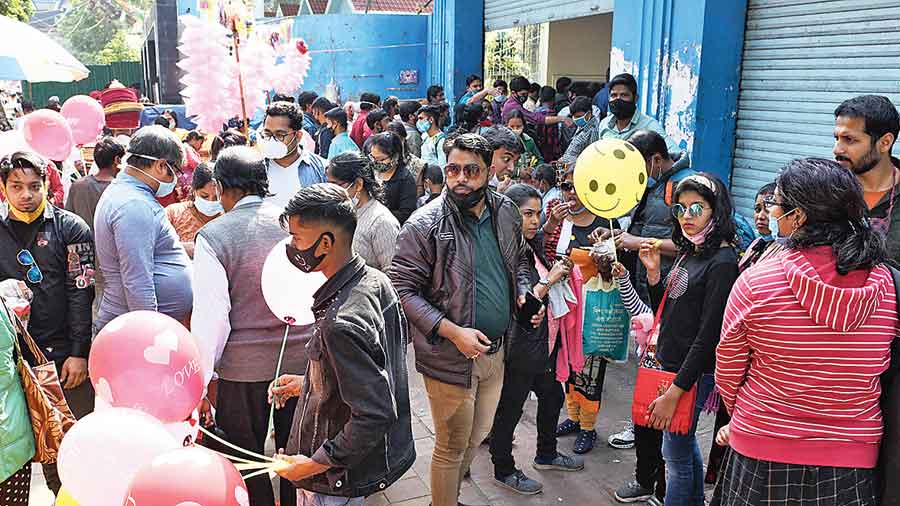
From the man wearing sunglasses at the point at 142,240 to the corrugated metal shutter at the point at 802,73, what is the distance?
438cm

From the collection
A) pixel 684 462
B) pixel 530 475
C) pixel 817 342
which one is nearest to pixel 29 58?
pixel 530 475

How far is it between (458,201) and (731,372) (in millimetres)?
1368

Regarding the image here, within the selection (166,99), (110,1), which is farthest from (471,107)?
(110,1)

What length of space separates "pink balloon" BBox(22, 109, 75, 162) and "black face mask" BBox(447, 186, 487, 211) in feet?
14.7

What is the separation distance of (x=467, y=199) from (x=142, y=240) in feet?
5.18

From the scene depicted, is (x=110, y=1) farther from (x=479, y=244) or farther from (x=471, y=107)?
(x=479, y=244)

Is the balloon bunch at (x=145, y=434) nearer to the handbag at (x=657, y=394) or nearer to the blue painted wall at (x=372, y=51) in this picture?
the handbag at (x=657, y=394)

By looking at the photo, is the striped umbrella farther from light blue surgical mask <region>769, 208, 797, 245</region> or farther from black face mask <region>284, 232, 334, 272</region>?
light blue surgical mask <region>769, 208, 797, 245</region>

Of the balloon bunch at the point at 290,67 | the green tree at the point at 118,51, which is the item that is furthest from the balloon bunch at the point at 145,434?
the green tree at the point at 118,51

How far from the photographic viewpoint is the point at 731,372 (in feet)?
8.01

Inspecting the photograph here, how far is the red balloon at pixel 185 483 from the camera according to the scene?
176 cm

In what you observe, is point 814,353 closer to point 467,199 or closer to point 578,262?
point 467,199

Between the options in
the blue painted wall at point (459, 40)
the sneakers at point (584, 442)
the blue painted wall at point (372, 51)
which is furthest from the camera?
the blue painted wall at point (372, 51)

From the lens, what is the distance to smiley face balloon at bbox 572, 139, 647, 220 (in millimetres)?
3562
